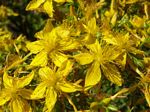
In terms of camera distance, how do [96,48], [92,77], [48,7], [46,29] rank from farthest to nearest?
[48,7] < [46,29] < [96,48] < [92,77]

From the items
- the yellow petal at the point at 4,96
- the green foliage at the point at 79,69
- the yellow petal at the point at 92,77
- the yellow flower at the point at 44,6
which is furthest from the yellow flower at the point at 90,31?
the yellow petal at the point at 4,96

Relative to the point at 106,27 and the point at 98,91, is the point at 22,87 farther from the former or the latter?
the point at 106,27

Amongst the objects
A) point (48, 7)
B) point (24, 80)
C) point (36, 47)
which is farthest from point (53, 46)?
point (48, 7)

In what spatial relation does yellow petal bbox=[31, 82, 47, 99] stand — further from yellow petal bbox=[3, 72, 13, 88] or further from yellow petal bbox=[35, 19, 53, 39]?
yellow petal bbox=[35, 19, 53, 39]

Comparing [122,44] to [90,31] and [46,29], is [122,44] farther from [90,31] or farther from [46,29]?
[46,29]

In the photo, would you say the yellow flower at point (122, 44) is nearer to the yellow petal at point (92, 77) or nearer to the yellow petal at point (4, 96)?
the yellow petal at point (92, 77)

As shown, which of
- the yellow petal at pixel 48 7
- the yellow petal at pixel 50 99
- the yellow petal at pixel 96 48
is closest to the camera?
the yellow petal at pixel 50 99

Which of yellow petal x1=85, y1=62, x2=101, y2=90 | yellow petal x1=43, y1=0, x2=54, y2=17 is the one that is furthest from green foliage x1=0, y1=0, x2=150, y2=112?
yellow petal x1=43, y1=0, x2=54, y2=17

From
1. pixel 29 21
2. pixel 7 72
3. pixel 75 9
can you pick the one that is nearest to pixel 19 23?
pixel 29 21
